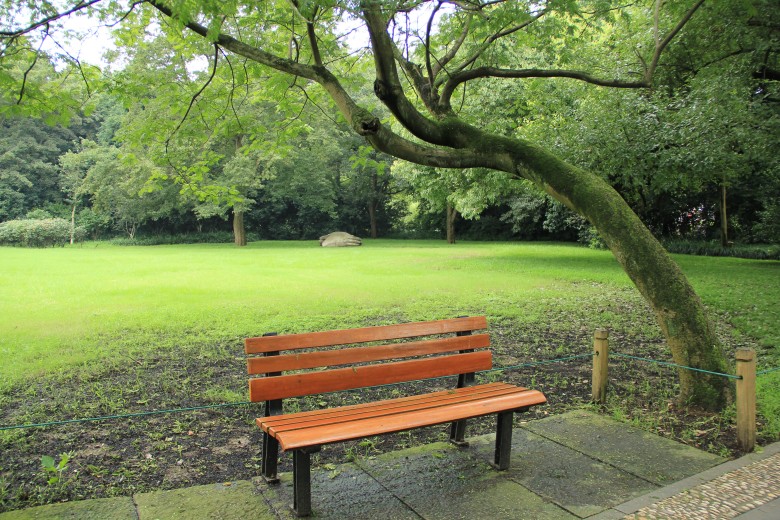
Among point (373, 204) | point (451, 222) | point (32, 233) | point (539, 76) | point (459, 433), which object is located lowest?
point (459, 433)

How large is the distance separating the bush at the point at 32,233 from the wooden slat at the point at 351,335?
3823 cm

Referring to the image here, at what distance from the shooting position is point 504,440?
386 cm

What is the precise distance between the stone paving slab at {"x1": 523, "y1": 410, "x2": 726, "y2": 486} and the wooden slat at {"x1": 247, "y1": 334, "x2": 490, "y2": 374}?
0.98 meters

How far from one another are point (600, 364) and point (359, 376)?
8.09ft

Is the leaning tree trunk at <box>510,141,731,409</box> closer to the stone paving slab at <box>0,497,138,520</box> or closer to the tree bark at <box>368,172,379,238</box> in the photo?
the stone paving slab at <box>0,497,138,520</box>

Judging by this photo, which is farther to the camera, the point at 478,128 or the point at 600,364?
the point at 478,128

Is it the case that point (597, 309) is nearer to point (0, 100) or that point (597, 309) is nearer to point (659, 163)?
point (659, 163)

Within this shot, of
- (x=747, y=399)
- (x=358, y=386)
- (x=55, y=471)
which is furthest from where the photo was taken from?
(x=747, y=399)

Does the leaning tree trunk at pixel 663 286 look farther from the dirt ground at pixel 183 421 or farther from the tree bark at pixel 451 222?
the tree bark at pixel 451 222

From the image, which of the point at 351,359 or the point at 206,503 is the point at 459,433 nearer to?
the point at 351,359

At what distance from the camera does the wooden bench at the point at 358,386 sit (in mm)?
3195

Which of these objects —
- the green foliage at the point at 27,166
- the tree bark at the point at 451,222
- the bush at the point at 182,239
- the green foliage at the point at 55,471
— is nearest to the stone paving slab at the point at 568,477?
the green foliage at the point at 55,471

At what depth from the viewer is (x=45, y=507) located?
328 cm

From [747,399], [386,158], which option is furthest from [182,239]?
[747,399]
